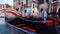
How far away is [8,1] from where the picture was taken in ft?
14.2

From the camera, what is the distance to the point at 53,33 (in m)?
1.17

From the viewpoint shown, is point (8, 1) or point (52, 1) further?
point (52, 1)

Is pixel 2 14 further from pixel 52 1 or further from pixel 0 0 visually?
pixel 52 1

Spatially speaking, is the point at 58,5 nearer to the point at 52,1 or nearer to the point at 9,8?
the point at 52,1

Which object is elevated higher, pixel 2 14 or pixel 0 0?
pixel 0 0

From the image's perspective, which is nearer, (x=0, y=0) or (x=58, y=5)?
(x=0, y=0)

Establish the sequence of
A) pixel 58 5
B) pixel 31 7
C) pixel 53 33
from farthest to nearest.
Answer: pixel 58 5
pixel 31 7
pixel 53 33

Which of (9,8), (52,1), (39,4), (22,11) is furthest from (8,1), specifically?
(52,1)

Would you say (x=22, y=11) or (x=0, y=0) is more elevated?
(x=0, y=0)

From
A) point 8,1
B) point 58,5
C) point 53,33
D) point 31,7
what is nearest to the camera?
point 53,33

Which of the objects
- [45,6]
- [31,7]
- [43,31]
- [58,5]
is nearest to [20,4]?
[31,7]

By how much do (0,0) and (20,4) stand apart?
0.60 m

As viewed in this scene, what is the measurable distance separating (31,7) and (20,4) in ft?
1.06

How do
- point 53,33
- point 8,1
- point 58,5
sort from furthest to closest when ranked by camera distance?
1. point 58,5
2. point 8,1
3. point 53,33
